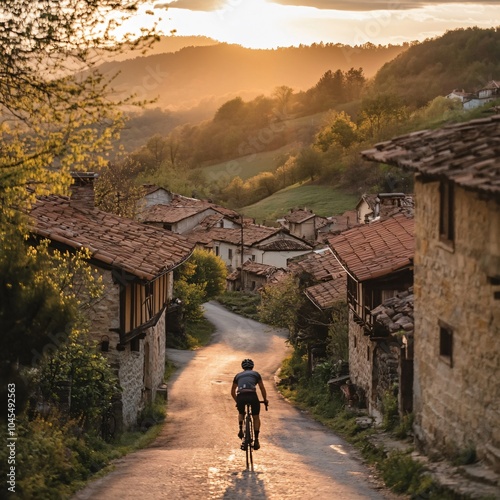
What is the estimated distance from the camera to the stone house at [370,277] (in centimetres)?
2178

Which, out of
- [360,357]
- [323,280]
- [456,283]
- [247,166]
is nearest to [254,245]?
[323,280]

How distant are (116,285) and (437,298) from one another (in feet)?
29.2

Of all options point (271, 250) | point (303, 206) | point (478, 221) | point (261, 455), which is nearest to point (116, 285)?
point (261, 455)

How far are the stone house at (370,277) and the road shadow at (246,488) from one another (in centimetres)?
845

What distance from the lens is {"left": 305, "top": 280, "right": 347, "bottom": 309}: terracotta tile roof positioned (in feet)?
93.8

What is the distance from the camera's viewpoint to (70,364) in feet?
53.4

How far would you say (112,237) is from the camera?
71.5ft

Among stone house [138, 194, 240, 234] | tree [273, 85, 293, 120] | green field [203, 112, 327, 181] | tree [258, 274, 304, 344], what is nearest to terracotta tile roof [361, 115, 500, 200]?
tree [258, 274, 304, 344]

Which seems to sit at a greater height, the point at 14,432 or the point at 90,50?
the point at 90,50

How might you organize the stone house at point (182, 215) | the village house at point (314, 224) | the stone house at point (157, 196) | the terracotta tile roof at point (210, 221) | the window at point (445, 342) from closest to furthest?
the window at point (445, 342)
the stone house at point (182, 215)
the terracotta tile roof at point (210, 221)
the village house at point (314, 224)
the stone house at point (157, 196)

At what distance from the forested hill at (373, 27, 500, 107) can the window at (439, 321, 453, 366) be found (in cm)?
12525

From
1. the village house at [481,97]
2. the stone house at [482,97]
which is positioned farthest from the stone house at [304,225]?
the stone house at [482,97]

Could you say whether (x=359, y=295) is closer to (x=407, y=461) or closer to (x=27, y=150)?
(x=407, y=461)

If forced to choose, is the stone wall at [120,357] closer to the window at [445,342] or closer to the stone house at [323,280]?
the stone house at [323,280]
